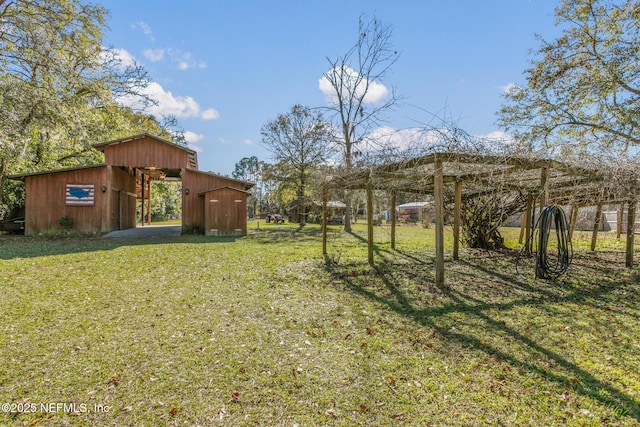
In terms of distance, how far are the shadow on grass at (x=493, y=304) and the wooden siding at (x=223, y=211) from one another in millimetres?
7910

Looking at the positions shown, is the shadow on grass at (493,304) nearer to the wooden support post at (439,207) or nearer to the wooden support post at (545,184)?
the wooden support post at (439,207)

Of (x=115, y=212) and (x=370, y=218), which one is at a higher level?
(x=115, y=212)

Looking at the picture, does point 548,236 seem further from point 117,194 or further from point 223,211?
point 117,194

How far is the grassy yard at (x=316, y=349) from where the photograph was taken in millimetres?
2211

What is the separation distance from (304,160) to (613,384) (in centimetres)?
1845

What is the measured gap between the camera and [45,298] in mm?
4527

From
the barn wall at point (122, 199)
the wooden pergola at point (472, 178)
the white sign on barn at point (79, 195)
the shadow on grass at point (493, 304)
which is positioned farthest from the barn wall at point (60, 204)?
the shadow on grass at point (493, 304)

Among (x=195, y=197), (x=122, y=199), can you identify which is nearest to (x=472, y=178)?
(x=195, y=197)

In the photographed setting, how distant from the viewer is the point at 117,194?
14.6 metres

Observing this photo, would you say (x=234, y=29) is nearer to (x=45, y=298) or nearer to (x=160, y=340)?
(x=45, y=298)

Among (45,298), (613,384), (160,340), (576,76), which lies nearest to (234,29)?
(45,298)

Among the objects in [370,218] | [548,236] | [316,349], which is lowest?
[316,349]

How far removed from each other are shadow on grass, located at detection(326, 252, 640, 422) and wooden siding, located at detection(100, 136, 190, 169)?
33.3 feet

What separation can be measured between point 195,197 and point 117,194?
397 cm
